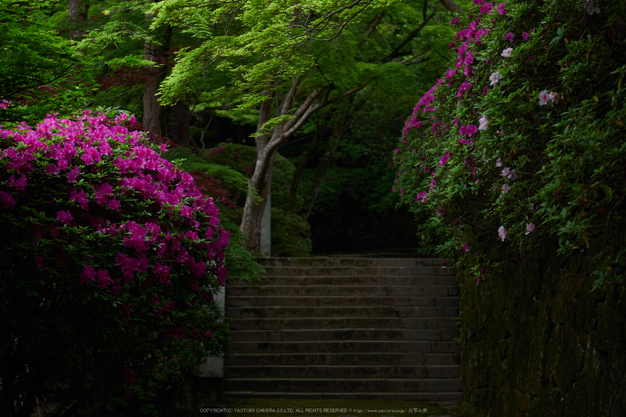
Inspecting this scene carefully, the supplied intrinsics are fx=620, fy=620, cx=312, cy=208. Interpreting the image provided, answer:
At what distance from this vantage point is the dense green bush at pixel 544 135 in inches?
109

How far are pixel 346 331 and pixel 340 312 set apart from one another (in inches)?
18.6

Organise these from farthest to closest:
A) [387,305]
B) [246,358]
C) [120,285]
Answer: [387,305] < [246,358] < [120,285]

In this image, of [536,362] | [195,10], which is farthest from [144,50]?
[536,362]

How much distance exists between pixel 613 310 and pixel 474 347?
11.1 ft

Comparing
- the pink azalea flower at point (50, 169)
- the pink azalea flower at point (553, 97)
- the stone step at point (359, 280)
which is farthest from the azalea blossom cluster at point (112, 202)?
the stone step at point (359, 280)

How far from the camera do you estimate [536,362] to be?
16.1 feet

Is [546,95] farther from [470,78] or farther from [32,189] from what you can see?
[32,189]

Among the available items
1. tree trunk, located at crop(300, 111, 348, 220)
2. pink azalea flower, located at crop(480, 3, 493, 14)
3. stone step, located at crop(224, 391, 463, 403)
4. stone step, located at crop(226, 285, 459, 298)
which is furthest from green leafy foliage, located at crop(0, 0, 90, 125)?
tree trunk, located at crop(300, 111, 348, 220)

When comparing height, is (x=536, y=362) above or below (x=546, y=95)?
below

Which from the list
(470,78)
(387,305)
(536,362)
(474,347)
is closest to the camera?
(536,362)

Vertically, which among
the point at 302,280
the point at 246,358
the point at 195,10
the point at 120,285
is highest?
the point at 195,10

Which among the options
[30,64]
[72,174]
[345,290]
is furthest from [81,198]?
[345,290]

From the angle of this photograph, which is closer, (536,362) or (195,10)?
(536,362)

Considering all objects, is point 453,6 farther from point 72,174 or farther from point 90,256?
point 90,256
